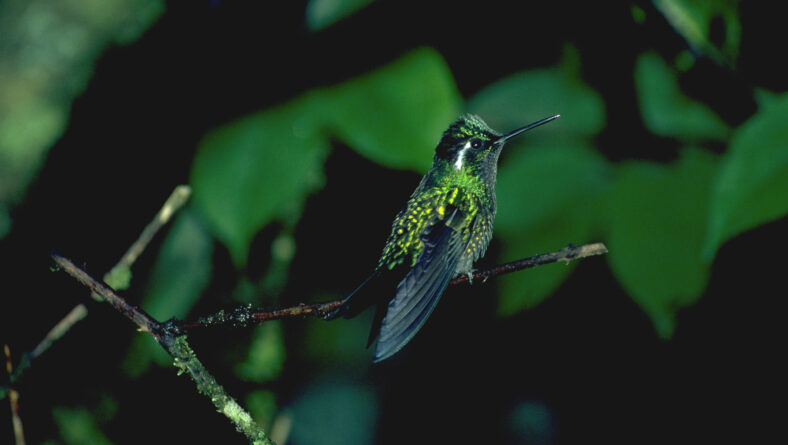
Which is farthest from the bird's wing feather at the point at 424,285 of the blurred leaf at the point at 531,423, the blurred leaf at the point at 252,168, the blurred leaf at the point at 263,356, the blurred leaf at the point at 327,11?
the blurred leaf at the point at 531,423

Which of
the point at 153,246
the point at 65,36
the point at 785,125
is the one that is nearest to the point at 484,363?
the point at 153,246

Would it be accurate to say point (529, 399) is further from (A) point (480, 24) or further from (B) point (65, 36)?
(B) point (65, 36)

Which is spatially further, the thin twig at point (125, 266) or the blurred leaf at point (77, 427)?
the blurred leaf at point (77, 427)

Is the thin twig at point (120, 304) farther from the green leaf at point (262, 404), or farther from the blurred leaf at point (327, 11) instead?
the green leaf at point (262, 404)

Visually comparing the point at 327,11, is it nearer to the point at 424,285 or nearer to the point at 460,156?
the point at 460,156

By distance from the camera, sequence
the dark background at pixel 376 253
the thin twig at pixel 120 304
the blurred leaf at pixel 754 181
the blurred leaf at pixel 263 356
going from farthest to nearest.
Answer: the blurred leaf at pixel 263 356, the dark background at pixel 376 253, the blurred leaf at pixel 754 181, the thin twig at pixel 120 304

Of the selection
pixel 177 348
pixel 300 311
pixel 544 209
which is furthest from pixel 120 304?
pixel 544 209

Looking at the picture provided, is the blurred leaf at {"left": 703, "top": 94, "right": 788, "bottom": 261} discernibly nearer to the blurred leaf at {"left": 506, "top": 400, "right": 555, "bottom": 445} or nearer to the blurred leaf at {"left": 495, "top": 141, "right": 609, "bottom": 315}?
the blurred leaf at {"left": 495, "top": 141, "right": 609, "bottom": 315}

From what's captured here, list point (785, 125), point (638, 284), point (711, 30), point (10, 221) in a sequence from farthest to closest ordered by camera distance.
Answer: point (10, 221) < point (711, 30) < point (638, 284) < point (785, 125)
